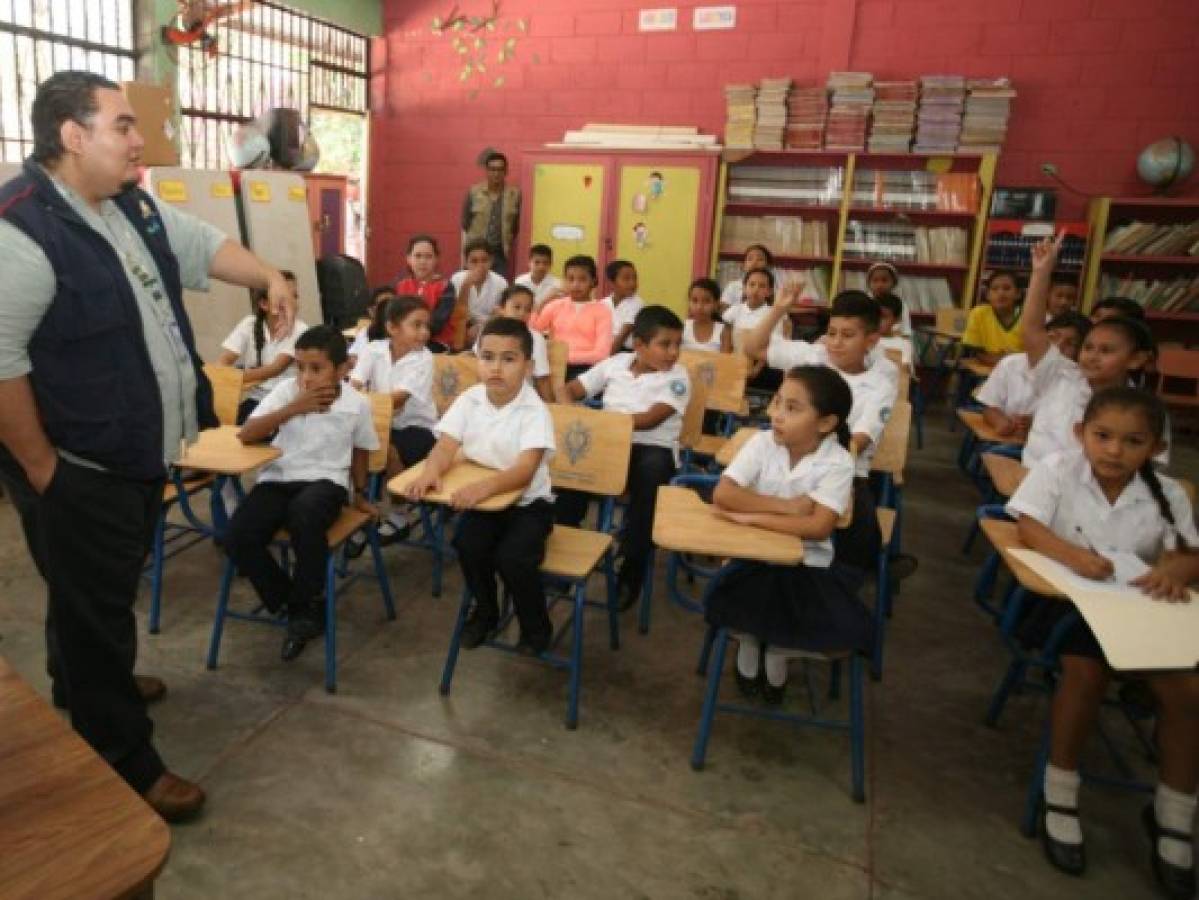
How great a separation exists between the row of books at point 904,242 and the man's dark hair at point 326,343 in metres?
5.00

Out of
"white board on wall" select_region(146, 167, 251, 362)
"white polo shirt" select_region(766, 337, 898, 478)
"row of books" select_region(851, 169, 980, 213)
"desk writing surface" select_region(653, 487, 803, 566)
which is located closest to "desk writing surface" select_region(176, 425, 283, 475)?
"desk writing surface" select_region(653, 487, 803, 566)

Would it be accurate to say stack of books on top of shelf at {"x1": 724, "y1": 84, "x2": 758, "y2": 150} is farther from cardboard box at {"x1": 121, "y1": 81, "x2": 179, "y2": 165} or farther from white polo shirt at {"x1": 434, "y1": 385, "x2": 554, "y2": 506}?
white polo shirt at {"x1": 434, "y1": 385, "x2": 554, "y2": 506}

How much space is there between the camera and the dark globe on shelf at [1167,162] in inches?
240

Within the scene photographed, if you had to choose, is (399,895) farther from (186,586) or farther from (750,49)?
(750,49)

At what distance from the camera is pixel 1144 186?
6434 millimetres

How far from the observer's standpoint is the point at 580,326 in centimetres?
492

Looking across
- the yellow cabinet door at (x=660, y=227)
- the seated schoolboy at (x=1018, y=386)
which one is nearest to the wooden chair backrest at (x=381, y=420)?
the seated schoolboy at (x=1018, y=386)

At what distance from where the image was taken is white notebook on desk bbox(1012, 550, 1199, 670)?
5.62ft

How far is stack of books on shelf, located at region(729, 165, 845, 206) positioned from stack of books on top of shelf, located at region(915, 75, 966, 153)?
64 cm

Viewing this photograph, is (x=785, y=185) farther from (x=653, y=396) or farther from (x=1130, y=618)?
(x=1130, y=618)

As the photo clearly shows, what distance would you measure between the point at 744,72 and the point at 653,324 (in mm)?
4681

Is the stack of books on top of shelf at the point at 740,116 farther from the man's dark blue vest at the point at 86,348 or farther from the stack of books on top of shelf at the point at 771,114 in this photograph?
the man's dark blue vest at the point at 86,348

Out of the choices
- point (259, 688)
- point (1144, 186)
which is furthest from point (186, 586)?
point (1144, 186)

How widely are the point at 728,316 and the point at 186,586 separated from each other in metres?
3.34
